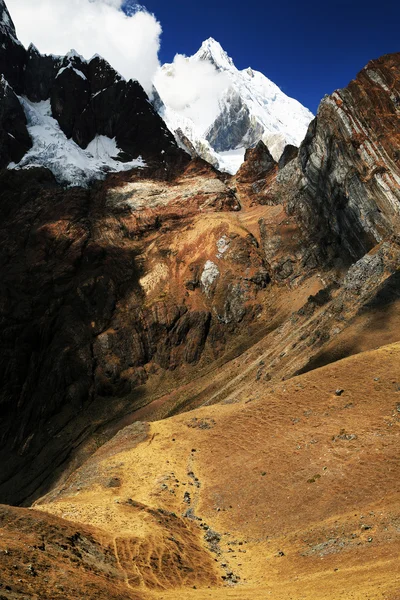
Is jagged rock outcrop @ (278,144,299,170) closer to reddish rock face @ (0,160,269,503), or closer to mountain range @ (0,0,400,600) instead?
mountain range @ (0,0,400,600)

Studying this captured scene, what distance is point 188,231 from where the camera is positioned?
13675cm

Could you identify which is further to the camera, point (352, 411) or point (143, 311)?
point (143, 311)

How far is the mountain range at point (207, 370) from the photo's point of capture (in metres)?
22.5

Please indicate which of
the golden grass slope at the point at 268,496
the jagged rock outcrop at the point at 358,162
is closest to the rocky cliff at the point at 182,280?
the jagged rock outcrop at the point at 358,162

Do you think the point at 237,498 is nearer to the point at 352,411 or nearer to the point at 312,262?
the point at 352,411

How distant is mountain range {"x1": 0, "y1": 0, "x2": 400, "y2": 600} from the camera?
22.5m

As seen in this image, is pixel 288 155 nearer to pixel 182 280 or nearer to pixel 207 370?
pixel 182 280

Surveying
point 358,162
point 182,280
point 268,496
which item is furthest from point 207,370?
point 268,496

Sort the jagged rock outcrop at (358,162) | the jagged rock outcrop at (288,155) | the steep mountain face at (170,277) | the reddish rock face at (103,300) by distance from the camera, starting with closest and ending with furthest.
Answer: the jagged rock outcrop at (358,162)
the steep mountain face at (170,277)
the reddish rock face at (103,300)
the jagged rock outcrop at (288,155)

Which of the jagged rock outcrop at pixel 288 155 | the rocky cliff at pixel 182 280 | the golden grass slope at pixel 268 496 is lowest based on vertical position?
the golden grass slope at pixel 268 496

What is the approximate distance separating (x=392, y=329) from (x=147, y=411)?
5404 cm

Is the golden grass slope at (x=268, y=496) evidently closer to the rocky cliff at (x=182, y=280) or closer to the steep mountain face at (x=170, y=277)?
the rocky cliff at (x=182, y=280)

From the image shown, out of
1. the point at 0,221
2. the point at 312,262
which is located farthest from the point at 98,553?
the point at 0,221

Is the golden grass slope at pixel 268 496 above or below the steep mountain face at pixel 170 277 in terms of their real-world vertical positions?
below
